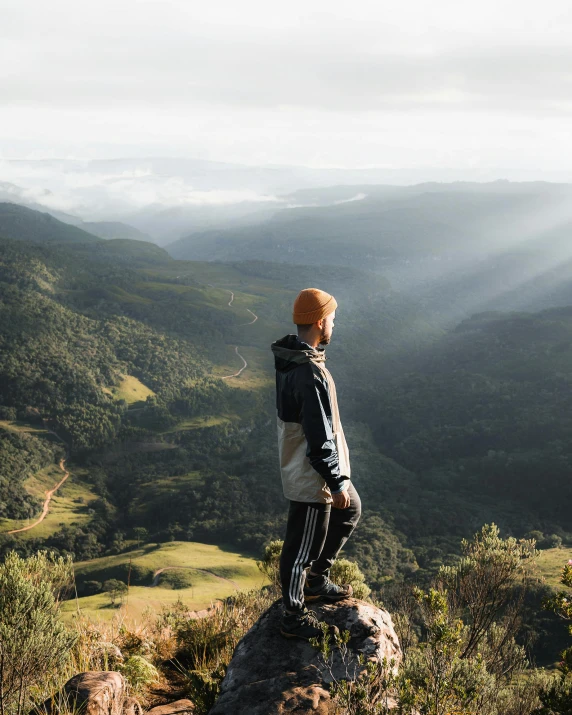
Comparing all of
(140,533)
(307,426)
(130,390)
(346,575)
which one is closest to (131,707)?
(307,426)

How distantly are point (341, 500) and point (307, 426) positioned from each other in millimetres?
697

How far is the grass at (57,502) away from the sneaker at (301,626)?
6607cm

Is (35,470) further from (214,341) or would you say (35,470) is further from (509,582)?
(509,582)

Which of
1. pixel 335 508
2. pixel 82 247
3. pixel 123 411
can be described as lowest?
pixel 123 411

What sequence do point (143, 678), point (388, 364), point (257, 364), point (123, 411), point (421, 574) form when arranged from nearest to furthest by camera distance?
point (143, 678) → point (421, 574) → point (123, 411) → point (257, 364) → point (388, 364)

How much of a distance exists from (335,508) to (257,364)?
4565 inches

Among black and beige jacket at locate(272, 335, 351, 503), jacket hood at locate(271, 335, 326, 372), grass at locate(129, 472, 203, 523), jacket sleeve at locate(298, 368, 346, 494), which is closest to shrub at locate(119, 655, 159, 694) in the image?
black and beige jacket at locate(272, 335, 351, 503)

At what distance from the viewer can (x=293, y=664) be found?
4.62 meters

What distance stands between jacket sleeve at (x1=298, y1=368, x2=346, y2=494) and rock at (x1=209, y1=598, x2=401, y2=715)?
53.3 inches

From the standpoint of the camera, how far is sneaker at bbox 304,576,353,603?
518 centimetres

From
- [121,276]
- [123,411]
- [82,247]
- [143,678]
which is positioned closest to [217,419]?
[123,411]

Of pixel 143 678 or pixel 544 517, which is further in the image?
pixel 544 517

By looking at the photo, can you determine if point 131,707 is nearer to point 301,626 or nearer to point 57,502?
point 301,626

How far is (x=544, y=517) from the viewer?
7325cm
